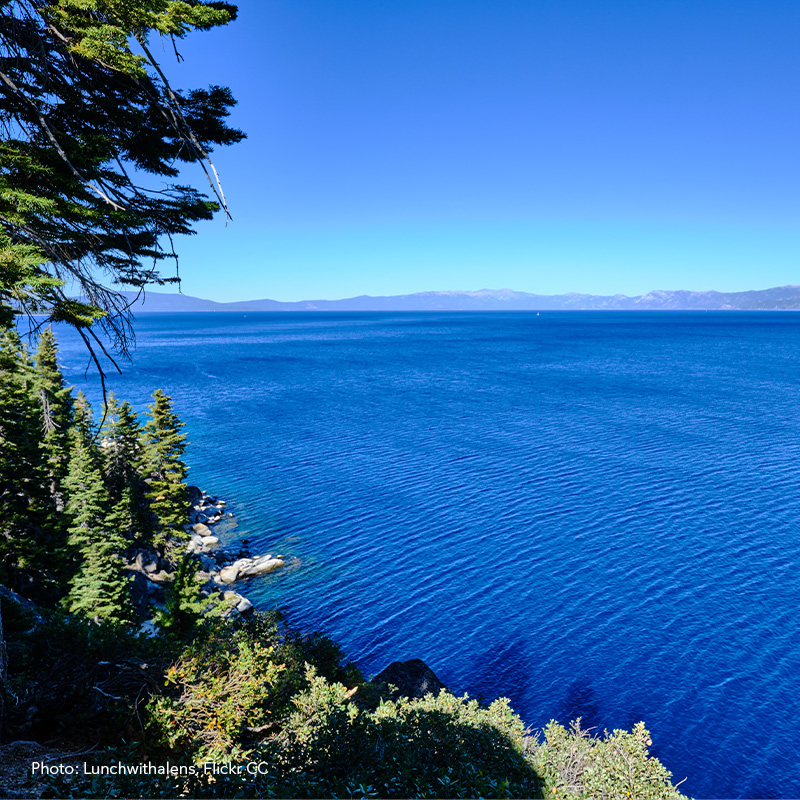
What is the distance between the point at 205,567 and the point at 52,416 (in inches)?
607

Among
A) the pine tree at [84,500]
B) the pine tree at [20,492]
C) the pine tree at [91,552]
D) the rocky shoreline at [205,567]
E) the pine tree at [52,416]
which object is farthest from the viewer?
the pine tree at [52,416]

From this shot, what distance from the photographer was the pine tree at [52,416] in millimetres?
31156

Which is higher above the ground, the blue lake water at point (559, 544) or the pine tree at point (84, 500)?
the pine tree at point (84, 500)

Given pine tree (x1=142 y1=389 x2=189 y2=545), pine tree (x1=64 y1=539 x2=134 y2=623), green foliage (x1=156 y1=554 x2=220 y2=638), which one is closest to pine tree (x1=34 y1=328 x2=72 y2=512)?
pine tree (x1=142 y1=389 x2=189 y2=545)

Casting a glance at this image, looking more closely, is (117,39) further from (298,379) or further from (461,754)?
(298,379)

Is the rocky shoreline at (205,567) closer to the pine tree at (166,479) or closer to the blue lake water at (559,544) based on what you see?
the blue lake water at (559,544)

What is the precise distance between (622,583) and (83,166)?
35305mm

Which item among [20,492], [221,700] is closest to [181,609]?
[221,700]

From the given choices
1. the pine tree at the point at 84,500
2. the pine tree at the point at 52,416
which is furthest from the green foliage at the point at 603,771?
the pine tree at the point at 52,416

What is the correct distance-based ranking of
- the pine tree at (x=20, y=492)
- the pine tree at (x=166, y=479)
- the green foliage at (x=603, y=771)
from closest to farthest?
the green foliage at (x=603, y=771) → the pine tree at (x=20, y=492) → the pine tree at (x=166, y=479)

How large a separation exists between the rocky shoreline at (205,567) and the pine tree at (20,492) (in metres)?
6.08

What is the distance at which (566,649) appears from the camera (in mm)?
27359

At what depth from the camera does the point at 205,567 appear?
3469 centimetres

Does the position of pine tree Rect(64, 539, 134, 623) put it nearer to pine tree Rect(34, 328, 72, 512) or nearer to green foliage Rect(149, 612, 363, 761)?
pine tree Rect(34, 328, 72, 512)
